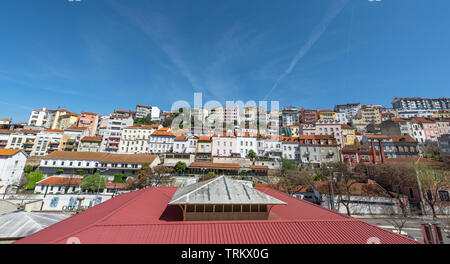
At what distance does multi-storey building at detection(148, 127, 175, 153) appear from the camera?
6025 cm

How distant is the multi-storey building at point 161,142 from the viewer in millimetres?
60250

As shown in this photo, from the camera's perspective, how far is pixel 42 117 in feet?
285

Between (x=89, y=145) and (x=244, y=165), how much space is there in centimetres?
5541

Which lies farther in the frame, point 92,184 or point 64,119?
point 64,119

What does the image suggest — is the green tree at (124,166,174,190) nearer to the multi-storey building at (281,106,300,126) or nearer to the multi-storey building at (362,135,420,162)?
the multi-storey building at (362,135,420,162)

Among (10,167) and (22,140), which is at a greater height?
(22,140)

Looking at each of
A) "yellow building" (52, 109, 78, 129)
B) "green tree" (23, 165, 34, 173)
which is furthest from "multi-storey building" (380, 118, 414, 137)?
"yellow building" (52, 109, 78, 129)

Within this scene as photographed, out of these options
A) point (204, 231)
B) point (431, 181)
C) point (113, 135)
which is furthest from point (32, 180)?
point (431, 181)

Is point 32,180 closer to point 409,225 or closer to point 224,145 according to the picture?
point 224,145

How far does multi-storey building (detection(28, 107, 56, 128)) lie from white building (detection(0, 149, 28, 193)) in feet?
165

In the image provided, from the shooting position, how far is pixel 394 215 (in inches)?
1084

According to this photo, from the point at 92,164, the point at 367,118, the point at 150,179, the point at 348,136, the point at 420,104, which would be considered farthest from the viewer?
the point at 420,104
